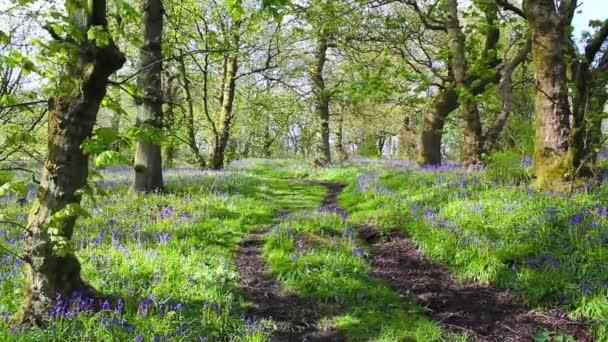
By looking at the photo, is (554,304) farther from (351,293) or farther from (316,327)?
(316,327)

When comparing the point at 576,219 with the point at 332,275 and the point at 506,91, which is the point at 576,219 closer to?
the point at 506,91

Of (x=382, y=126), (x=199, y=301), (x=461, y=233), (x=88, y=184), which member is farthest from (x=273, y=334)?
(x=382, y=126)

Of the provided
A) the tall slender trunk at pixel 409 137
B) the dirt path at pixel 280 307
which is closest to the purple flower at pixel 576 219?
the dirt path at pixel 280 307

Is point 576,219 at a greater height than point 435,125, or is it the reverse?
point 435,125

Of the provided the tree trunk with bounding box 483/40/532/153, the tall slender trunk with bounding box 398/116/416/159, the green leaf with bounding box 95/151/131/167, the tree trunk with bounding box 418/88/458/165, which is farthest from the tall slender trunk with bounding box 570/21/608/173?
the tall slender trunk with bounding box 398/116/416/159

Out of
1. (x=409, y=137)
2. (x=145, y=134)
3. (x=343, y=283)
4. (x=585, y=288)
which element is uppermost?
(x=409, y=137)

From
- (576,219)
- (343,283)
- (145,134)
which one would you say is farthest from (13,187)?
(576,219)

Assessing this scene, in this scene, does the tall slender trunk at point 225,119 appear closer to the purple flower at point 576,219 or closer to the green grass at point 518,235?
the green grass at point 518,235

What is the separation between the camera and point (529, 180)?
9.32 metres

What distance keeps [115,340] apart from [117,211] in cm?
547

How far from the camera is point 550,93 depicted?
850 centimetres

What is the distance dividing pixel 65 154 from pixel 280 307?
319cm

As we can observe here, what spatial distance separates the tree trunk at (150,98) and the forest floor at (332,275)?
134cm

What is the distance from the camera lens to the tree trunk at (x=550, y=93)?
27.4ft
